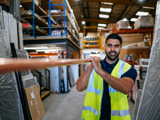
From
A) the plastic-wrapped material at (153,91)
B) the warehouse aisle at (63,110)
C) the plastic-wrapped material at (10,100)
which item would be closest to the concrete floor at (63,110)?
the warehouse aisle at (63,110)

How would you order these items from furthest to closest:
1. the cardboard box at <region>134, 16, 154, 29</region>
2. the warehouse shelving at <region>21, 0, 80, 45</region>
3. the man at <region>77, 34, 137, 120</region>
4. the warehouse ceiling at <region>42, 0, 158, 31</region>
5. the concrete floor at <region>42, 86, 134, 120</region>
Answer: the warehouse ceiling at <region>42, 0, 158, 31</region> < the cardboard box at <region>134, 16, 154, 29</region> < the warehouse shelving at <region>21, 0, 80, 45</region> < the concrete floor at <region>42, 86, 134, 120</region> < the man at <region>77, 34, 137, 120</region>

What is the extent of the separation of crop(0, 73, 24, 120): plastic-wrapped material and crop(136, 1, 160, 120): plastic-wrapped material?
8.35ft

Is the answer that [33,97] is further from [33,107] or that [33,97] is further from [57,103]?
[57,103]

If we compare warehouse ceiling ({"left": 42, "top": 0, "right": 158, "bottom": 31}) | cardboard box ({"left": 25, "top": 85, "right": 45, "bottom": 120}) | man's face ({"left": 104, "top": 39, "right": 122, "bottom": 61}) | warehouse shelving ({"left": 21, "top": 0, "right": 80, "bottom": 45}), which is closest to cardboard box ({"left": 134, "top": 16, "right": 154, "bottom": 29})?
warehouse ceiling ({"left": 42, "top": 0, "right": 158, "bottom": 31})

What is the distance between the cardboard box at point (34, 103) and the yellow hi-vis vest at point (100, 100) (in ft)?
6.79

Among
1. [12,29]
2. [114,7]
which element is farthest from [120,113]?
[114,7]

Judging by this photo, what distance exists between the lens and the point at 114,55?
5.88 ft

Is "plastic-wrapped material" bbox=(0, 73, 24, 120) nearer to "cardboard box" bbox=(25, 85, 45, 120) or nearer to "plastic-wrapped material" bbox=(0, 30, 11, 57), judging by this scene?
"cardboard box" bbox=(25, 85, 45, 120)

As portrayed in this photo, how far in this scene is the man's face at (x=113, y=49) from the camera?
5.87ft

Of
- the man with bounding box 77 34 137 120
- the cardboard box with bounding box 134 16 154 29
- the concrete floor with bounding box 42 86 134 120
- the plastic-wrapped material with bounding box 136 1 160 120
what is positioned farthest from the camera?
the cardboard box with bounding box 134 16 154 29

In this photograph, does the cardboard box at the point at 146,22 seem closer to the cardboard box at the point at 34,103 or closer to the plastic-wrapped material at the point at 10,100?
the cardboard box at the point at 34,103

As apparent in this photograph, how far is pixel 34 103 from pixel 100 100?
8.01ft

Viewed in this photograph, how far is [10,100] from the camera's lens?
2557 millimetres

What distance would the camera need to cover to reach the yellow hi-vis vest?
1534 millimetres
